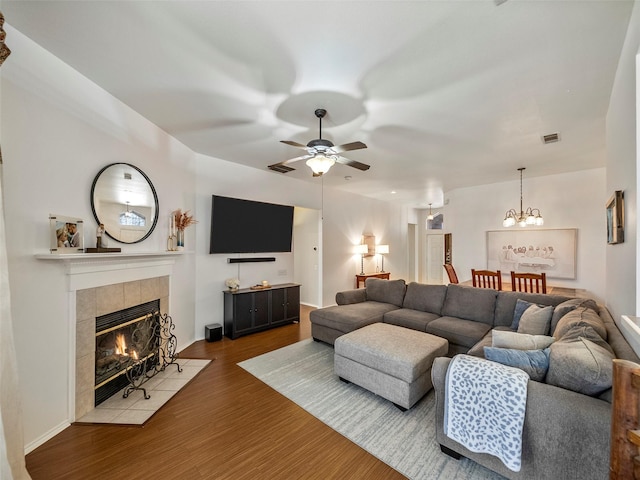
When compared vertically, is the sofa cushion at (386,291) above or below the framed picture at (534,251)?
below

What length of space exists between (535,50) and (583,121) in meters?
1.67

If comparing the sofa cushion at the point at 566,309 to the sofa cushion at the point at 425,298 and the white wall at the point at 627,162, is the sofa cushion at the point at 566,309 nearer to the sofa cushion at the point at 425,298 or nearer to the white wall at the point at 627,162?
the white wall at the point at 627,162

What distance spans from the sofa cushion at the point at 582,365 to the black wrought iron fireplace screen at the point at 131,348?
325 centimetres

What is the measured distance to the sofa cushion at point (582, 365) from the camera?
1.41 m

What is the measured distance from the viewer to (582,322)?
6.49 feet

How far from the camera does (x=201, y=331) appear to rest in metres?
4.04

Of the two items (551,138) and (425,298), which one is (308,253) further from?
(551,138)

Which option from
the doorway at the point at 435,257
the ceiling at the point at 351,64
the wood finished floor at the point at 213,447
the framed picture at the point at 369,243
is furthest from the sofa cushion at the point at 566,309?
the doorway at the point at 435,257

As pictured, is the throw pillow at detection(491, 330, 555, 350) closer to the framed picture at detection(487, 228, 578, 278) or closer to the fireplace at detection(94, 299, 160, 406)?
the fireplace at detection(94, 299, 160, 406)

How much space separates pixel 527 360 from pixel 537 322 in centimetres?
113

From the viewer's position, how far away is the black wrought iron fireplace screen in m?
2.46

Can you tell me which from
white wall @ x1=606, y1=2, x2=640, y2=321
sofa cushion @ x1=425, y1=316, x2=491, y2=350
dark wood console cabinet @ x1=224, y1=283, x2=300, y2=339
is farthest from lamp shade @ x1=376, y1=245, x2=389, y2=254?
white wall @ x1=606, y1=2, x2=640, y2=321

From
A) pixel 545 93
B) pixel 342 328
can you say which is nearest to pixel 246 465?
pixel 342 328

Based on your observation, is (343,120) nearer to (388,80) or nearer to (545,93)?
(388,80)
